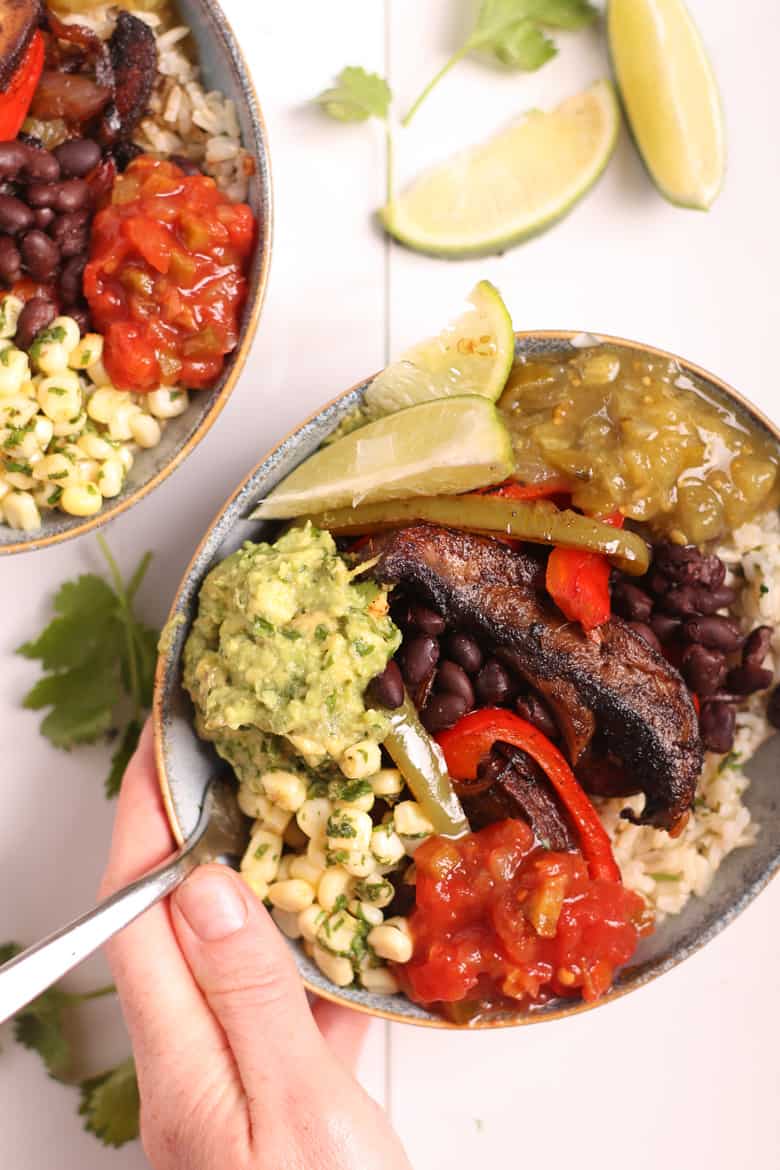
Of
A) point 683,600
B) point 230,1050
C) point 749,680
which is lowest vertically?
point 230,1050

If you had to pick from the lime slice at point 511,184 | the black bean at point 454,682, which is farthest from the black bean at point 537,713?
the lime slice at point 511,184

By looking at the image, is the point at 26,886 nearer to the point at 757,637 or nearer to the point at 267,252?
the point at 267,252

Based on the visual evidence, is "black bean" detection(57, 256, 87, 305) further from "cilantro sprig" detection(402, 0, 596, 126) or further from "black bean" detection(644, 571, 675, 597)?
"black bean" detection(644, 571, 675, 597)

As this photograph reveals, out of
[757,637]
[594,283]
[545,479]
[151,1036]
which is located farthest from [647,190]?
[151,1036]

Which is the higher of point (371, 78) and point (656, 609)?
point (371, 78)

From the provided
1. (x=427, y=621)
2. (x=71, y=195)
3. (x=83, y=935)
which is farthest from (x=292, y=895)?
(x=71, y=195)

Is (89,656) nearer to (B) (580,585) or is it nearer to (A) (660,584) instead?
(B) (580,585)
